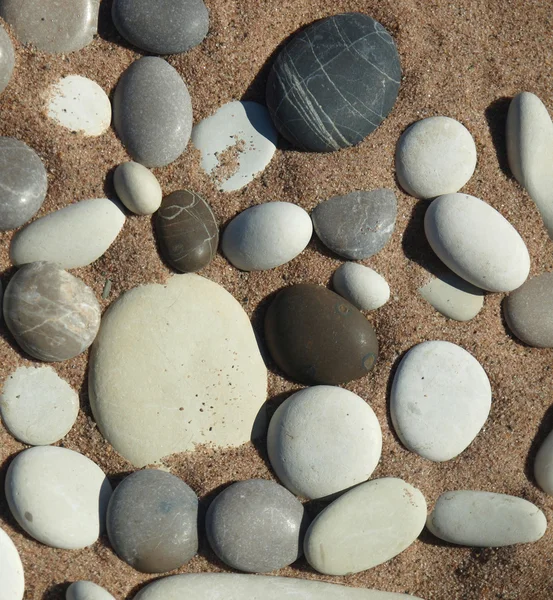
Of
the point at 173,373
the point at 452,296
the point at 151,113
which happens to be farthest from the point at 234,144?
the point at 452,296

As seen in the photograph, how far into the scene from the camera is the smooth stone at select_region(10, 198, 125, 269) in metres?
2.41

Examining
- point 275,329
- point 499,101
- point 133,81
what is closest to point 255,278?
point 275,329

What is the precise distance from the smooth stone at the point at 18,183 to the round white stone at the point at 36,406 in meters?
0.52

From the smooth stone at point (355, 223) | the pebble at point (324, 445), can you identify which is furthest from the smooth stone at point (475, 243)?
the pebble at point (324, 445)

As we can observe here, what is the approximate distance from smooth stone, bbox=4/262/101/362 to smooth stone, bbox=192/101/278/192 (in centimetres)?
65

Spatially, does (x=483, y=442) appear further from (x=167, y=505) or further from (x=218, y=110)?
(x=218, y=110)

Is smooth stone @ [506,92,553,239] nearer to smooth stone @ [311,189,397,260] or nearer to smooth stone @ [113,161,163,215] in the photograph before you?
smooth stone @ [311,189,397,260]

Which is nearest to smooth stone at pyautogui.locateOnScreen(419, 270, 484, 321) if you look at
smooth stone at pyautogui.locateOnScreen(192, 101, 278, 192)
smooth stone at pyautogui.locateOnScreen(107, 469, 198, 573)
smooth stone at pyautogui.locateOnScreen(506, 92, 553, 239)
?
smooth stone at pyautogui.locateOnScreen(506, 92, 553, 239)

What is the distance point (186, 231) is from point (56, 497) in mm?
1004

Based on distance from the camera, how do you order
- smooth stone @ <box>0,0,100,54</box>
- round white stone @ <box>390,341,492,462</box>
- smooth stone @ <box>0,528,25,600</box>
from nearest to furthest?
smooth stone @ <box>0,528,25,600</box> → smooth stone @ <box>0,0,100,54</box> → round white stone @ <box>390,341,492,462</box>

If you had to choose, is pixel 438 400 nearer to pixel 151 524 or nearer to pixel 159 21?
pixel 151 524

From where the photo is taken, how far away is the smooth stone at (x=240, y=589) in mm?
2395

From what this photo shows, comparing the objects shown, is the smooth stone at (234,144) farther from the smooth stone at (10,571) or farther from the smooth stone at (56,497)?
the smooth stone at (10,571)

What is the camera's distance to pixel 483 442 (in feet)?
8.56
